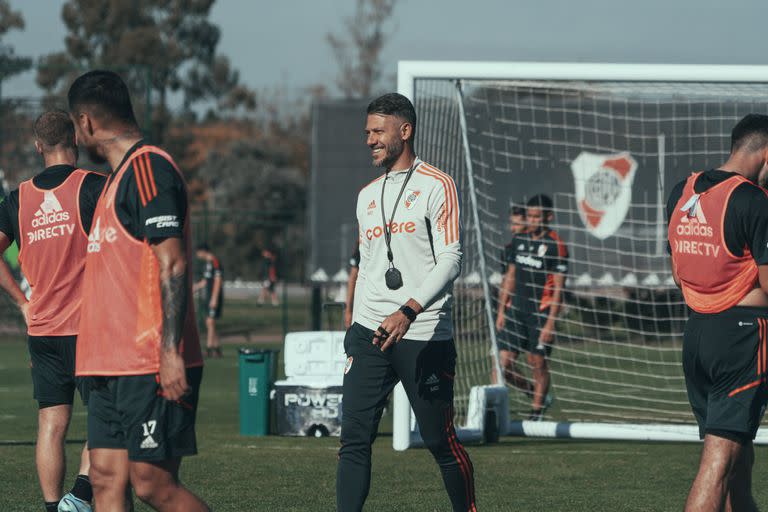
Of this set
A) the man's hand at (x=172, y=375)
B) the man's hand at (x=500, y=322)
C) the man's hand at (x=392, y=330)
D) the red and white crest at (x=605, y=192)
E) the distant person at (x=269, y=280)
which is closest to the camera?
the man's hand at (x=172, y=375)

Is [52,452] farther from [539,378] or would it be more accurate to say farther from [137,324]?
[539,378]

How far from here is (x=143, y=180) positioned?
191 inches

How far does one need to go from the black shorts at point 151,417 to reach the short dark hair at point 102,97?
1.05 m

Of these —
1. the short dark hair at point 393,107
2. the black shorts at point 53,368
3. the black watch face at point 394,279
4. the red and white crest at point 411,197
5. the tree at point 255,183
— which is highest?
the tree at point 255,183

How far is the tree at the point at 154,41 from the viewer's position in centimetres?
5453

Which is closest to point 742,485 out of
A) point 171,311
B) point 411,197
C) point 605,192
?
point 411,197

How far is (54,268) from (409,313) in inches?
78.1

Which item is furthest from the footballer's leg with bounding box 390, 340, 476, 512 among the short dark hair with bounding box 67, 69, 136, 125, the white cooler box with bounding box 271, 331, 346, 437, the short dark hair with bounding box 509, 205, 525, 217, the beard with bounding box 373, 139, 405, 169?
the short dark hair with bounding box 509, 205, 525, 217

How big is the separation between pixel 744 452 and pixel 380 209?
214 cm

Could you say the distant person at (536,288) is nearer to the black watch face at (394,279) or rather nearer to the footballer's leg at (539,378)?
the footballer's leg at (539,378)

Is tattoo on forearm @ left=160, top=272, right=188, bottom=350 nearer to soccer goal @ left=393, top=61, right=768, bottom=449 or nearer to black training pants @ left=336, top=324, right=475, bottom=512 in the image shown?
black training pants @ left=336, top=324, right=475, bottom=512

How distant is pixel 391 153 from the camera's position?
6.54 meters

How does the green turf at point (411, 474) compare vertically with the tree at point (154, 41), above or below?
below

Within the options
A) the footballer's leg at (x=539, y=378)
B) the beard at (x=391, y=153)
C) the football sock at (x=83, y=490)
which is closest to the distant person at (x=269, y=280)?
the footballer's leg at (x=539, y=378)
